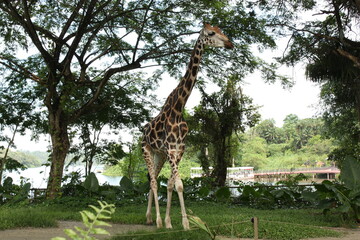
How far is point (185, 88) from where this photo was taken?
6.53 meters

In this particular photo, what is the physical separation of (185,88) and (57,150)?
17.8ft

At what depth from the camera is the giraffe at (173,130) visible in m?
6.16

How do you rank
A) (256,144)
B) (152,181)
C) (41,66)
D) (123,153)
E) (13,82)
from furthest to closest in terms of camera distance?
1. (256,144)
2. (123,153)
3. (41,66)
4. (13,82)
5. (152,181)

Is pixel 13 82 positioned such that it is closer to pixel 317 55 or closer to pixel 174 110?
pixel 174 110

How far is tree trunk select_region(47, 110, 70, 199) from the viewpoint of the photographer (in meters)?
10.1

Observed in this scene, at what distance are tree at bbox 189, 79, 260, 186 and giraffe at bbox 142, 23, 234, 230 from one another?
24.7ft

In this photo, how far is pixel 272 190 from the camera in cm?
950

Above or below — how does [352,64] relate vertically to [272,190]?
Result: above

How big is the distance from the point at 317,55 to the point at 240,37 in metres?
2.17

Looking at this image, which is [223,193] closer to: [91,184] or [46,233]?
[91,184]

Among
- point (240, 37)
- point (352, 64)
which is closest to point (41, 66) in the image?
point (240, 37)

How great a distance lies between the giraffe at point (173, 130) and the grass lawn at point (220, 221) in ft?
2.60

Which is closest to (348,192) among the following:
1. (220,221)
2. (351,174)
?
(351,174)

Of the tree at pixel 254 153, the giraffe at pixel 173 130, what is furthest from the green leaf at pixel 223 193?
the tree at pixel 254 153
